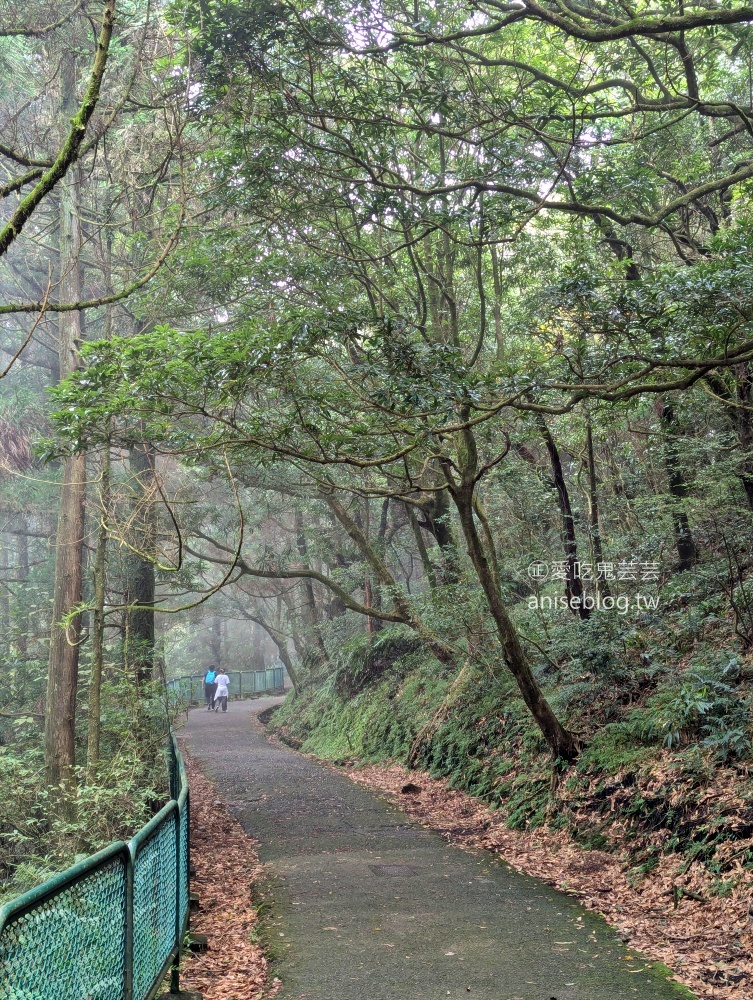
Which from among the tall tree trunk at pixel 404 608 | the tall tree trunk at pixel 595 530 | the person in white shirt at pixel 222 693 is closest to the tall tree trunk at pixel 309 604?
the person in white shirt at pixel 222 693

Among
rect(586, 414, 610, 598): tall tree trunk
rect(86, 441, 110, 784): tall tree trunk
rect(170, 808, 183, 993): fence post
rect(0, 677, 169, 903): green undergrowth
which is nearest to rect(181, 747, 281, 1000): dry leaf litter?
rect(170, 808, 183, 993): fence post

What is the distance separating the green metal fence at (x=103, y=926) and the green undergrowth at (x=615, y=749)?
4581mm

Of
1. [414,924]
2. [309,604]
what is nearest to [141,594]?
[414,924]

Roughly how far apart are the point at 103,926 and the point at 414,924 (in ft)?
12.8

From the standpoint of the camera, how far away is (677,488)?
1142cm

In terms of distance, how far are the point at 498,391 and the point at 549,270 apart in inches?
225

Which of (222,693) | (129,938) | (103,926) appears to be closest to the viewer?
(103,926)

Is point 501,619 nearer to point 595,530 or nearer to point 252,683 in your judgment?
point 595,530

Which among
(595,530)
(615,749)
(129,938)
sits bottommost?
(615,749)

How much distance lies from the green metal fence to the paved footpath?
1.26m

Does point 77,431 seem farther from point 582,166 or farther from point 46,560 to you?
point 46,560

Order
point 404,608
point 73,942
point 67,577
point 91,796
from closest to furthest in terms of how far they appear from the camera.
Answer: point 73,942, point 91,796, point 67,577, point 404,608

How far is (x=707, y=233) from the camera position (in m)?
13.2

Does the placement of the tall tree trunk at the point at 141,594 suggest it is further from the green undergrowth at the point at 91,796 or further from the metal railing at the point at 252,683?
the metal railing at the point at 252,683
